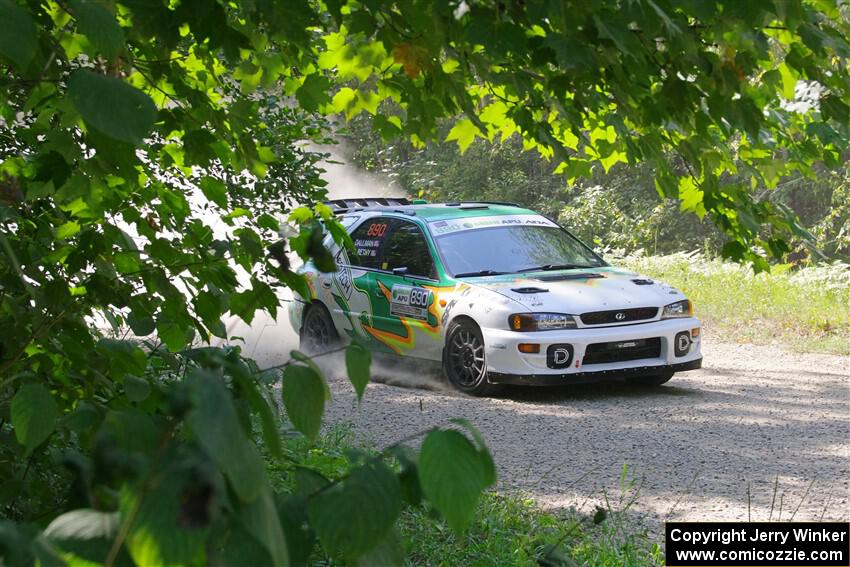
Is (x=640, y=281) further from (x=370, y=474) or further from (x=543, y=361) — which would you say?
(x=370, y=474)

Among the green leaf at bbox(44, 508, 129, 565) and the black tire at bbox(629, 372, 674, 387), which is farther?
the black tire at bbox(629, 372, 674, 387)

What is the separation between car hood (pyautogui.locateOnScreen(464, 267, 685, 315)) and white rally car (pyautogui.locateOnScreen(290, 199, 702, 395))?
0.01m

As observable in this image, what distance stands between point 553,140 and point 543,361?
541 centimetres

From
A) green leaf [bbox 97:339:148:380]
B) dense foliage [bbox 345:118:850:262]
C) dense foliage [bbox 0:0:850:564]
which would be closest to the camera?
dense foliage [bbox 0:0:850:564]

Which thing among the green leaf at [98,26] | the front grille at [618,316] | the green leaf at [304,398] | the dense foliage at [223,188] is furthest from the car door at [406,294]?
the green leaf at [304,398]

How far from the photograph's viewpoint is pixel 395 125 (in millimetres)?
4160

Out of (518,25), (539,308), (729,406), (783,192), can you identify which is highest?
(783,192)

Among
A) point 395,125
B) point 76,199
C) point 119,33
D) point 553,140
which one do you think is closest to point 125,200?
point 76,199

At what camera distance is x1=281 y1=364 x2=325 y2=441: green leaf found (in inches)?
53.0

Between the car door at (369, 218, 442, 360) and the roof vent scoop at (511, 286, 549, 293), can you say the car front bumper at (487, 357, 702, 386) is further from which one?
the car door at (369, 218, 442, 360)

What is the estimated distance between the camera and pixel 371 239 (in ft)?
35.1

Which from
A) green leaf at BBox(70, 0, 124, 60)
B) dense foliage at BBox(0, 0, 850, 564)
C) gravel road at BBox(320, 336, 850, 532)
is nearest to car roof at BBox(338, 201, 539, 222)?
gravel road at BBox(320, 336, 850, 532)

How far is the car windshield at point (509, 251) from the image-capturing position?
973 cm

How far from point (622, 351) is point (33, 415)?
7.73 meters
